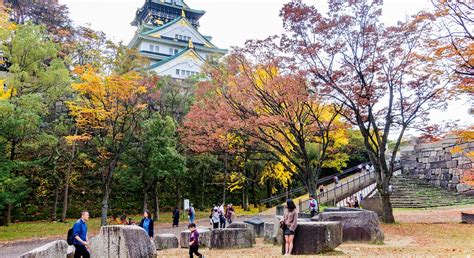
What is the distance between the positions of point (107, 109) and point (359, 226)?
13.2 m

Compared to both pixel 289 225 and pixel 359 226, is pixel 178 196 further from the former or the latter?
pixel 289 225

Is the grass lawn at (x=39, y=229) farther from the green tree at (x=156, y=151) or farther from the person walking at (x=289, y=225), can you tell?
the person walking at (x=289, y=225)

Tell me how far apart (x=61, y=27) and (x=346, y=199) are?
86.0ft

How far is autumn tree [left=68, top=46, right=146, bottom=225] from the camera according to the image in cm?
1789

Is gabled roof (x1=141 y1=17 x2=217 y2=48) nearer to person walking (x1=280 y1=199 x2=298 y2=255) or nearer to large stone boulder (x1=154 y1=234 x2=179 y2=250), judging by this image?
large stone boulder (x1=154 y1=234 x2=179 y2=250)

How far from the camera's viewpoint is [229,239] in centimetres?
1123

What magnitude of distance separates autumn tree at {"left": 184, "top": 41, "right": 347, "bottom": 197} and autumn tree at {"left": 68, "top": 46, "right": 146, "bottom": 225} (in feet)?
11.0

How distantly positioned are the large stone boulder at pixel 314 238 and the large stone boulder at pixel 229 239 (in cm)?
361

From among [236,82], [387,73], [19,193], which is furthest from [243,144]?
[19,193]

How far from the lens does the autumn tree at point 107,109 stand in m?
17.9

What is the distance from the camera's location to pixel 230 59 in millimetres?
17156

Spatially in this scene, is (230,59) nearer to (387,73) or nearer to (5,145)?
(387,73)

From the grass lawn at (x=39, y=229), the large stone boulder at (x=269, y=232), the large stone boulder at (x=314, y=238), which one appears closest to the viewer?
the large stone boulder at (x=314, y=238)

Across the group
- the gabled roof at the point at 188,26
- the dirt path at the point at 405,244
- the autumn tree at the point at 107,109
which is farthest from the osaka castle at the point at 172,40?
the dirt path at the point at 405,244
